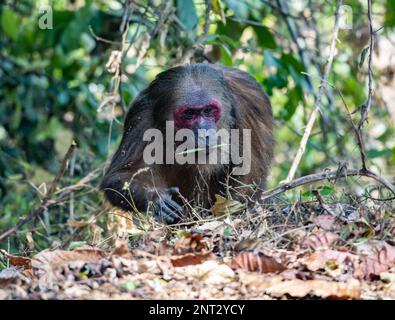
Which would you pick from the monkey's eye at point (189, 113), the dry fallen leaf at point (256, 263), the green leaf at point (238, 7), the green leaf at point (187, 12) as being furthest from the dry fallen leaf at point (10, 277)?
the green leaf at point (238, 7)

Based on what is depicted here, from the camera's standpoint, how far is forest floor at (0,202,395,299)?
401 centimetres

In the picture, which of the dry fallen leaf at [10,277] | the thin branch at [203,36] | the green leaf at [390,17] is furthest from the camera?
the green leaf at [390,17]

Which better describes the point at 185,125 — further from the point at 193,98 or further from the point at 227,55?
the point at 227,55

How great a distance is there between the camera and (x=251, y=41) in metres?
8.38

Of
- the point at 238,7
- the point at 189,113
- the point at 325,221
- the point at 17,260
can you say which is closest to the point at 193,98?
the point at 189,113

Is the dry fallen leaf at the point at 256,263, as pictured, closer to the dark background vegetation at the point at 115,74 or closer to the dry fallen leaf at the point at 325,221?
the dry fallen leaf at the point at 325,221

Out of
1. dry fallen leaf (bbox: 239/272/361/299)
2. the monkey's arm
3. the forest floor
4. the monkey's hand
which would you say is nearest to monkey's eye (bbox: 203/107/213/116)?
the monkey's arm

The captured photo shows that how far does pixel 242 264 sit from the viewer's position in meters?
4.30

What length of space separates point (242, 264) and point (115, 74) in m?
4.03

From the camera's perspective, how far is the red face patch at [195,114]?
22.5 feet

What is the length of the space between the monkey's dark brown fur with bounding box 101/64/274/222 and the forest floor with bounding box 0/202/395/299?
1856 millimetres

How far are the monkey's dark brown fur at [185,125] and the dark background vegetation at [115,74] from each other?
544mm

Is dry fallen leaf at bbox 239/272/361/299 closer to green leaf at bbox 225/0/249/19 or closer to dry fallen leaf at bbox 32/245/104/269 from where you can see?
dry fallen leaf at bbox 32/245/104/269

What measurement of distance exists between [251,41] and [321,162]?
10.5 feet
